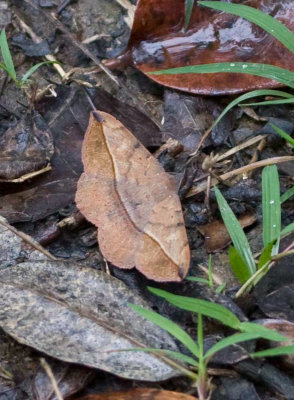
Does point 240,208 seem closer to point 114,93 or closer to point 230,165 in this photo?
point 230,165

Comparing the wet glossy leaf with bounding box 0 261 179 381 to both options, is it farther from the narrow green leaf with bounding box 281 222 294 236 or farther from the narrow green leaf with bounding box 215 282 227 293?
the narrow green leaf with bounding box 281 222 294 236

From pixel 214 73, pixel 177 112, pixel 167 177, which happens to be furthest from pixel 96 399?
pixel 214 73

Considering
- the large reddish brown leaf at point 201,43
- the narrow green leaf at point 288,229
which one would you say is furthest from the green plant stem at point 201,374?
the large reddish brown leaf at point 201,43

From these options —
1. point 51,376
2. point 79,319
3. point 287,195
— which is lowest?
point 51,376

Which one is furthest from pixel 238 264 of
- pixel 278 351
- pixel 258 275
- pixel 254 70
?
pixel 254 70

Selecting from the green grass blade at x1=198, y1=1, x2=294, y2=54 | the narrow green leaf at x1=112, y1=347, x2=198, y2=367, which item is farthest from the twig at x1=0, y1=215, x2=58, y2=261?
the green grass blade at x1=198, y1=1, x2=294, y2=54

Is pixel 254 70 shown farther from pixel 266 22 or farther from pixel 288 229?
pixel 288 229
